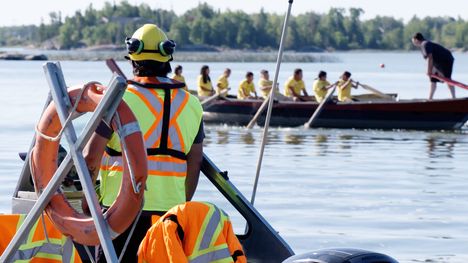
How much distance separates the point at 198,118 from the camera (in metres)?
6.36

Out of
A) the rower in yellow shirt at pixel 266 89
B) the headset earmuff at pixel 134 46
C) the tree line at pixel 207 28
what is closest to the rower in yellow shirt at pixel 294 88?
the rower in yellow shirt at pixel 266 89

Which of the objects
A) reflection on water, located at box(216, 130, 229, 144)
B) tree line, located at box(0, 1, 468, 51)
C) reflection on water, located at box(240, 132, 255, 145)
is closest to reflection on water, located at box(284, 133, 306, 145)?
reflection on water, located at box(240, 132, 255, 145)

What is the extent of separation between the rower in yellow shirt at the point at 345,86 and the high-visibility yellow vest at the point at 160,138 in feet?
78.5

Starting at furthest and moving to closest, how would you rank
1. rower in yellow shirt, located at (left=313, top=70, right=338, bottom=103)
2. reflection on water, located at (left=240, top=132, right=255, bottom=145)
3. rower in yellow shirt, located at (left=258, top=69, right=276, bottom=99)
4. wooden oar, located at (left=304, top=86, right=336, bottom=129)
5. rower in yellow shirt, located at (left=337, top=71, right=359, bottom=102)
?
rower in yellow shirt, located at (left=258, top=69, right=276, bottom=99)
rower in yellow shirt, located at (left=313, top=70, right=338, bottom=103)
rower in yellow shirt, located at (left=337, top=71, right=359, bottom=102)
wooden oar, located at (left=304, top=86, right=336, bottom=129)
reflection on water, located at (left=240, top=132, right=255, bottom=145)

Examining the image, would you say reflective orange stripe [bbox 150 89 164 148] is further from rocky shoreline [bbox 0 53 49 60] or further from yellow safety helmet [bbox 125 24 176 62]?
rocky shoreline [bbox 0 53 49 60]

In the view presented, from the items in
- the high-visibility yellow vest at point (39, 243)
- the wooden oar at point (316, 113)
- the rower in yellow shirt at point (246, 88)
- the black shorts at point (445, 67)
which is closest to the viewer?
the high-visibility yellow vest at point (39, 243)

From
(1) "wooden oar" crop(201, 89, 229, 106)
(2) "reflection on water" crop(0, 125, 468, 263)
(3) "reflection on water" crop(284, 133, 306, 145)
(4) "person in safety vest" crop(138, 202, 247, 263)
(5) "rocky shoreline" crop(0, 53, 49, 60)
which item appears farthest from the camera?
(5) "rocky shoreline" crop(0, 53, 49, 60)

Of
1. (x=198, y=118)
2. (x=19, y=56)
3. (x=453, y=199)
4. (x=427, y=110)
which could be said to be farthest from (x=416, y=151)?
(x=19, y=56)

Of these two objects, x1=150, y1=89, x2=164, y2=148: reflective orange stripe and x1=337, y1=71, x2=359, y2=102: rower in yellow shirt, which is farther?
x1=337, y1=71, x2=359, y2=102: rower in yellow shirt

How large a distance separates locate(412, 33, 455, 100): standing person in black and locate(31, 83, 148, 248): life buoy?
2181 centimetres

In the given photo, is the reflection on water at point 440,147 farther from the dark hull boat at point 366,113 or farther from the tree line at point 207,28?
the tree line at point 207,28

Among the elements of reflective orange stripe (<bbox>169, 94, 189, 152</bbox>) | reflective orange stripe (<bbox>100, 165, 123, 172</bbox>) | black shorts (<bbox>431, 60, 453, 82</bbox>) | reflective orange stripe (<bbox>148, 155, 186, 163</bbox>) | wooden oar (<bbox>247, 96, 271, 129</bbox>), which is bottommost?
wooden oar (<bbox>247, 96, 271, 129</bbox>)

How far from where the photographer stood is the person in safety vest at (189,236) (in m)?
5.75

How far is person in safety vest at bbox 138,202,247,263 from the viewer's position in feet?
18.9
